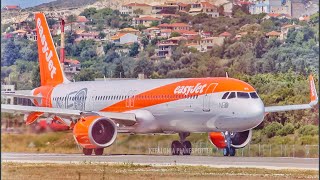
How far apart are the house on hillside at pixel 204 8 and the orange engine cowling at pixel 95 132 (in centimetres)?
6418

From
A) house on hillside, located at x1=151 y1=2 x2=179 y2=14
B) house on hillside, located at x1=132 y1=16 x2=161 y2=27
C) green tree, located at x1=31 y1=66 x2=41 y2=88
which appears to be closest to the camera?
green tree, located at x1=31 y1=66 x2=41 y2=88

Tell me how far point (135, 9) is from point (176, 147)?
70.0 meters

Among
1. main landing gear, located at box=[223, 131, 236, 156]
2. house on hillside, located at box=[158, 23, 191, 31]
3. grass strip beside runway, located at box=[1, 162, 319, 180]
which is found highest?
grass strip beside runway, located at box=[1, 162, 319, 180]

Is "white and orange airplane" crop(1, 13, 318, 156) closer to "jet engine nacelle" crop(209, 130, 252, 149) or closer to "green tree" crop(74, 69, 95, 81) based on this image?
"jet engine nacelle" crop(209, 130, 252, 149)

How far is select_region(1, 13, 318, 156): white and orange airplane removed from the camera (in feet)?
173

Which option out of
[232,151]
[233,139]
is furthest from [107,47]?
[232,151]

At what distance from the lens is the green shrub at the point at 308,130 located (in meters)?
63.7

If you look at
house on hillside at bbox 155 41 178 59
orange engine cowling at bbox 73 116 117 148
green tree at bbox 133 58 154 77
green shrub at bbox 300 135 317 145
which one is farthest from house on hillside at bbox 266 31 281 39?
orange engine cowling at bbox 73 116 117 148

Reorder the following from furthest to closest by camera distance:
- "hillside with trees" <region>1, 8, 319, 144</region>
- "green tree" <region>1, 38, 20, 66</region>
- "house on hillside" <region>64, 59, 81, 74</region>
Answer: "green tree" <region>1, 38, 20, 66</region>
"house on hillside" <region>64, 59, 81, 74</region>
"hillside with trees" <region>1, 8, 319, 144</region>

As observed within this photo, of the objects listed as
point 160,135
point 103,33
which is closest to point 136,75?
point 103,33

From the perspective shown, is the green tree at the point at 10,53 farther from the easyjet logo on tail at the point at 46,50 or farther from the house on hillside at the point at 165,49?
the easyjet logo on tail at the point at 46,50

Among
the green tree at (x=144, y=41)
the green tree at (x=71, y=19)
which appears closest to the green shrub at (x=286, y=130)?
the green tree at (x=144, y=41)

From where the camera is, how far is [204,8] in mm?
119188

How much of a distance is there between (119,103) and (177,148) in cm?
560
